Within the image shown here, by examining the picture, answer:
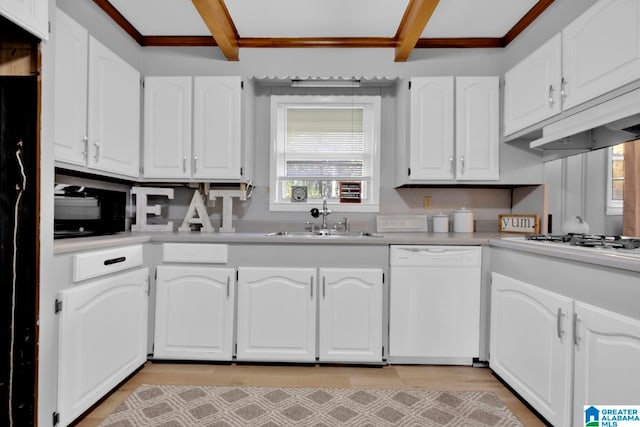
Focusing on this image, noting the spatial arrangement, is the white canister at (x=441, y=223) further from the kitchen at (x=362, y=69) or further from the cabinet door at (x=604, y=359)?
the cabinet door at (x=604, y=359)

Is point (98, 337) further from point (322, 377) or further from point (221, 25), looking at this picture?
point (221, 25)

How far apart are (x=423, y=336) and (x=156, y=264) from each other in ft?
6.12

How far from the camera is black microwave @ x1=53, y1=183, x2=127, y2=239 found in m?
1.89

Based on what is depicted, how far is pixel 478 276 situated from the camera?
225 centimetres

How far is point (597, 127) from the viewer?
5.93 ft

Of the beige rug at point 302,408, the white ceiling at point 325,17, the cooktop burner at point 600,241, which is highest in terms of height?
the white ceiling at point 325,17

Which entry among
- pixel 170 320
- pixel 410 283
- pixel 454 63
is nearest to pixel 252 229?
pixel 170 320

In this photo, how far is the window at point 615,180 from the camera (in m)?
1.80

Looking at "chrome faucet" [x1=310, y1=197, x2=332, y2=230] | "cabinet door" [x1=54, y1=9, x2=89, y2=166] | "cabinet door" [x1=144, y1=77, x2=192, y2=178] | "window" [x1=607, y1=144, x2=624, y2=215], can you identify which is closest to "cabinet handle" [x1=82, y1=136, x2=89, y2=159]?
"cabinet door" [x1=54, y1=9, x2=89, y2=166]

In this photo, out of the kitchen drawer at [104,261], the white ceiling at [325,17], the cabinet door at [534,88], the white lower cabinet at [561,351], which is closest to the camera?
the white lower cabinet at [561,351]

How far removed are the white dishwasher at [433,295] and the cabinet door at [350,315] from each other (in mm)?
116

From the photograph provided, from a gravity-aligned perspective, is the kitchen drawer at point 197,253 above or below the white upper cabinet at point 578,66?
below

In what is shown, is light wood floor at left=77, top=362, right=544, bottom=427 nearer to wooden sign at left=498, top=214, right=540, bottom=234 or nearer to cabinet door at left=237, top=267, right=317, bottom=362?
cabinet door at left=237, top=267, right=317, bottom=362

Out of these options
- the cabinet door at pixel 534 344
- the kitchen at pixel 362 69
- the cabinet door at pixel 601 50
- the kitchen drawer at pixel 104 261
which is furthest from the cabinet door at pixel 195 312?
the cabinet door at pixel 601 50
